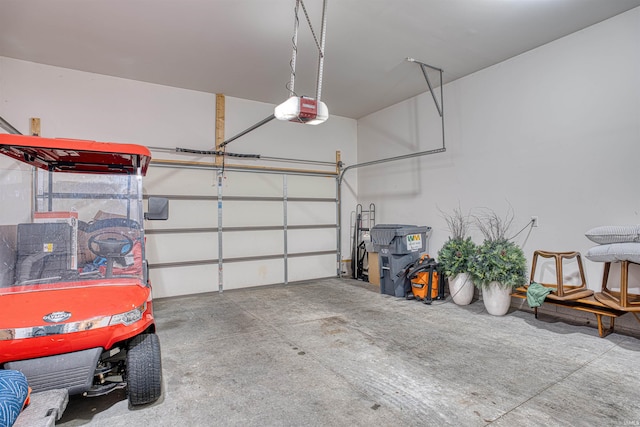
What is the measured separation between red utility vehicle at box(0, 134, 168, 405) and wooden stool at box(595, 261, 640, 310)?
4.21m

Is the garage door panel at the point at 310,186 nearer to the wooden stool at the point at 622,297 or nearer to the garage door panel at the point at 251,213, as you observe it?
the garage door panel at the point at 251,213

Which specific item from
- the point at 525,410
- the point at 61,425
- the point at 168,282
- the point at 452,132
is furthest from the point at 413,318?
the point at 168,282

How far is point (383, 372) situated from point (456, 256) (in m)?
2.61

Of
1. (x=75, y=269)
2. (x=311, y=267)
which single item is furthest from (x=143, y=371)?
(x=311, y=267)

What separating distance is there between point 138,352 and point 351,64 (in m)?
4.45

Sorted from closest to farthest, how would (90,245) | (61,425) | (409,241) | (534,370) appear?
(61,425) → (90,245) → (534,370) → (409,241)

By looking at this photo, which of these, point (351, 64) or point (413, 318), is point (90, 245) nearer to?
point (413, 318)

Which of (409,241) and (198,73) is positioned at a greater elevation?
(198,73)

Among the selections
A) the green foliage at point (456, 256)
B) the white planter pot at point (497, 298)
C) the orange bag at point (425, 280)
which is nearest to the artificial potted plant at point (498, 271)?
the white planter pot at point (497, 298)

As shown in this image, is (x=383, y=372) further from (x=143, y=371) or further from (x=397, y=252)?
(x=397, y=252)

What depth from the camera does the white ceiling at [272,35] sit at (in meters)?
3.49

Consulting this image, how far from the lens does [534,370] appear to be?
278cm

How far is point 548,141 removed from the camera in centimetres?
430

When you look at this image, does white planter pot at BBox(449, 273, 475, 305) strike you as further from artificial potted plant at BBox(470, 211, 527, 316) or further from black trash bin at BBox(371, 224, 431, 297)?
black trash bin at BBox(371, 224, 431, 297)
